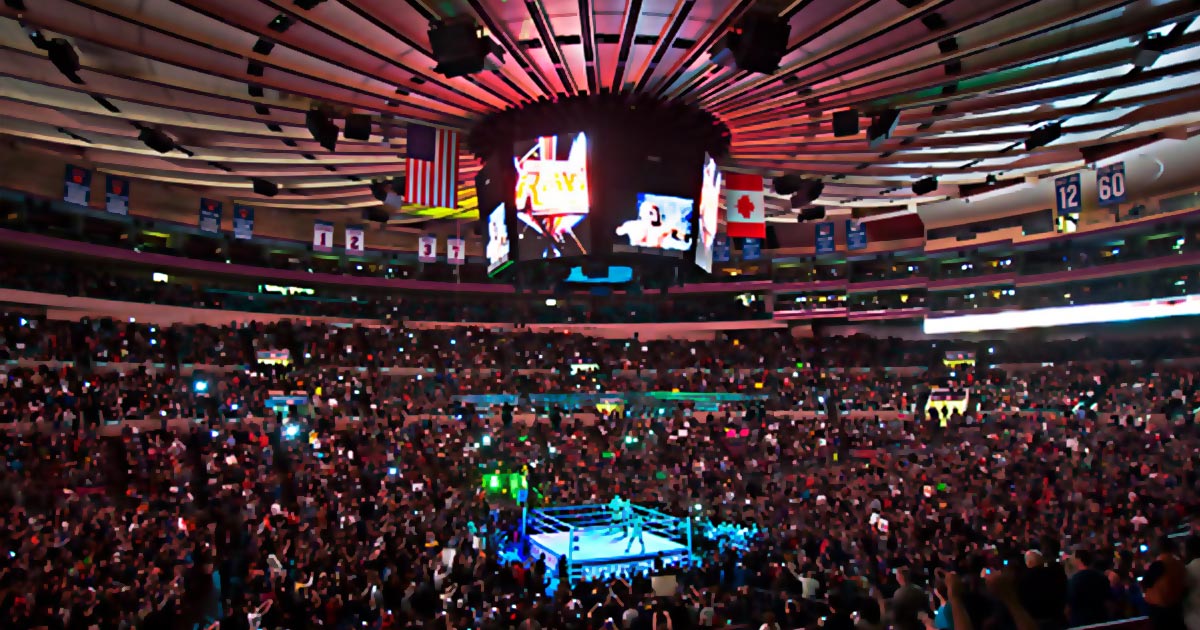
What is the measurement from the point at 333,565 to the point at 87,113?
9760mm

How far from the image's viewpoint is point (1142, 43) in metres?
10.2

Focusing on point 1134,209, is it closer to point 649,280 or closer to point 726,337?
point 726,337

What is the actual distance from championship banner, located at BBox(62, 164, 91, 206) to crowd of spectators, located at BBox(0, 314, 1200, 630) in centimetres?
646

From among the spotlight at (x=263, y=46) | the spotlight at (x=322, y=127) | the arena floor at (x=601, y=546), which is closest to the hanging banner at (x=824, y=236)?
the arena floor at (x=601, y=546)

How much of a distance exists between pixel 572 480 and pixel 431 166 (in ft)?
44.9

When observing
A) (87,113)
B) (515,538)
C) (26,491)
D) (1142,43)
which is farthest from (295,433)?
(1142,43)

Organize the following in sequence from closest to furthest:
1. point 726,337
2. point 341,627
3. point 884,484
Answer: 1. point 341,627
2. point 884,484
3. point 726,337

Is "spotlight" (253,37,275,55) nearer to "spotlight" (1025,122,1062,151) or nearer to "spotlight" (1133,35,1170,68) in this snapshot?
"spotlight" (1133,35,1170,68)

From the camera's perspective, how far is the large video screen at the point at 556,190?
11.2m

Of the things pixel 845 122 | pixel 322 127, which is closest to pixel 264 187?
pixel 322 127

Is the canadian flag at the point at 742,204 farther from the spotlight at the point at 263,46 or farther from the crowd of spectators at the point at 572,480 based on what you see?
the spotlight at the point at 263,46

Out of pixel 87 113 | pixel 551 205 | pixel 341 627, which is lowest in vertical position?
pixel 341 627

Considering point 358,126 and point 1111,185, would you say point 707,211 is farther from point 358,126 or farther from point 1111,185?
point 1111,185

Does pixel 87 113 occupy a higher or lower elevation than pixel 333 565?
higher
